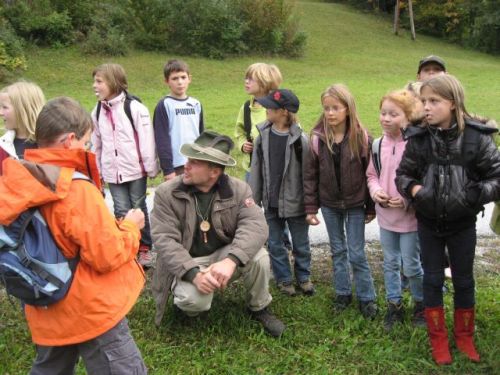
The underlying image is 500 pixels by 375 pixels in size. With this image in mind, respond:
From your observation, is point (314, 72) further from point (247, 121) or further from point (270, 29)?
point (247, 121)

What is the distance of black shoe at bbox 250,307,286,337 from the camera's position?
12.0ft

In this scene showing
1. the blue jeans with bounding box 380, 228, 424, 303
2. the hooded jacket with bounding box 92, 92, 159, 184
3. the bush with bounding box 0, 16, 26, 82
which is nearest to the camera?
the blue jeans with bounding box 380, 228, 424, 303

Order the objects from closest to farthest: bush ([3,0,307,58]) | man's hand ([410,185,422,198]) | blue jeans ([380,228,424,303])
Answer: man's hand ([410,185,422,198])
blue jeans ([380,228,424,303])
bush ([3,0,307,58])

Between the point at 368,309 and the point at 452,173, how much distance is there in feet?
4.26

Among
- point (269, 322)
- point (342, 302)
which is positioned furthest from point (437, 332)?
point (269, 322)

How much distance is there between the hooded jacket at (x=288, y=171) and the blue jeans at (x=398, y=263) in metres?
0.72

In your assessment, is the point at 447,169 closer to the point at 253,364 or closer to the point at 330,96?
the point at 330,96

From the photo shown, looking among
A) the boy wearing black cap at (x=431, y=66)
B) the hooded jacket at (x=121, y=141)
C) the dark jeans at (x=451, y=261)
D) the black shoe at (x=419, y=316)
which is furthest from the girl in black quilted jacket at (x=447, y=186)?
the hooded jacket at (x=121, y=141)

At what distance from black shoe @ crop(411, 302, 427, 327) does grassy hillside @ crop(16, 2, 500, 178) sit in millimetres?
7799

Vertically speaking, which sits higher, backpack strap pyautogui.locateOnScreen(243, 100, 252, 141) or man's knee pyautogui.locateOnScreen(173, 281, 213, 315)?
backpack strap pyautogui.locateOnScreen(243, 100, 252, 141)

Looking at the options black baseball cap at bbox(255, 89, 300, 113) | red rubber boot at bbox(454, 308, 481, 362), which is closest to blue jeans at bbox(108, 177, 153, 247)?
black baseball cap at bbox(255, 89, 300, 113)

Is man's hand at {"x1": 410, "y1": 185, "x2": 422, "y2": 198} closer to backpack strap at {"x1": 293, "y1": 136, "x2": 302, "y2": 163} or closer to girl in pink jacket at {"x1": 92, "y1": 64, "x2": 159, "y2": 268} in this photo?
backpack strap at {"x1": 293, "y1": 136, "x2": 302, "y2": 163}

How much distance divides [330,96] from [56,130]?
2.00 meters

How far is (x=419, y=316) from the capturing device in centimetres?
377
